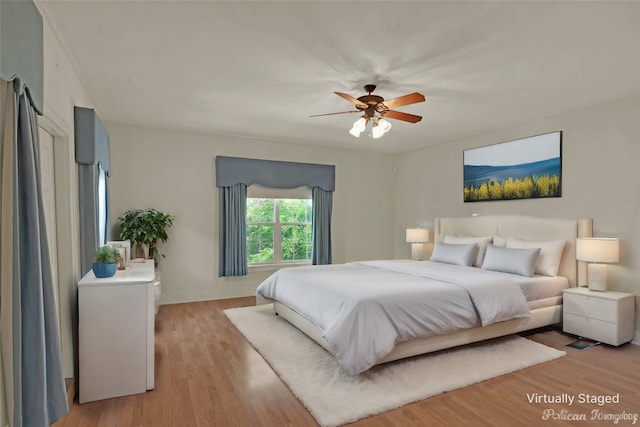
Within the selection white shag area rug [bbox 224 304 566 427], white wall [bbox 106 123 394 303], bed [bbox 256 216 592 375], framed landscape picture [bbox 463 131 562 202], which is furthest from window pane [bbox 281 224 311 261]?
framed landscape picture [bbox 463 131 562 202]

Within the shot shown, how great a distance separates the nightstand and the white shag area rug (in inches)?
23.2

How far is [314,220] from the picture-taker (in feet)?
20.4

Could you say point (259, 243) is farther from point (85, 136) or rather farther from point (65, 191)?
point (65, 191)

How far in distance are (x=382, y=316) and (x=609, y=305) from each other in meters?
2.39

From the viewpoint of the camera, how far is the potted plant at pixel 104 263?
2732 millimetres

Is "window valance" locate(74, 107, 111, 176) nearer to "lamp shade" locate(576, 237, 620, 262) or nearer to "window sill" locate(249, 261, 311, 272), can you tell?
"window sill" locate(249, 261, 311, 272)

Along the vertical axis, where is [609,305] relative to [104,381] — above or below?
above

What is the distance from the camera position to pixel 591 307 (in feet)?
12.1

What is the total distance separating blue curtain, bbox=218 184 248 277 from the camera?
5484mm

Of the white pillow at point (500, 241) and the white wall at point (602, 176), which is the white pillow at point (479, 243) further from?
the white wall at point (602, 176)

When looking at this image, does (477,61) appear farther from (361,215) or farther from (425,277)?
(361,215)

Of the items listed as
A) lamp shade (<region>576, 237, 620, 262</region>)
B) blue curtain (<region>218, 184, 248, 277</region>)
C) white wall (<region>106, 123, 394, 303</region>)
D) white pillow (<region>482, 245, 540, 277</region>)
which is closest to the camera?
lamp shade (<region>576, 237, 620, 262</region>)

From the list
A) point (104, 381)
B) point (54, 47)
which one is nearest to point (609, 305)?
point (104, 381)

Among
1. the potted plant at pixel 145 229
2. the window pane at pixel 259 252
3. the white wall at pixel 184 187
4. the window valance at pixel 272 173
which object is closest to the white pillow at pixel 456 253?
the window valance at pixel 272 173
